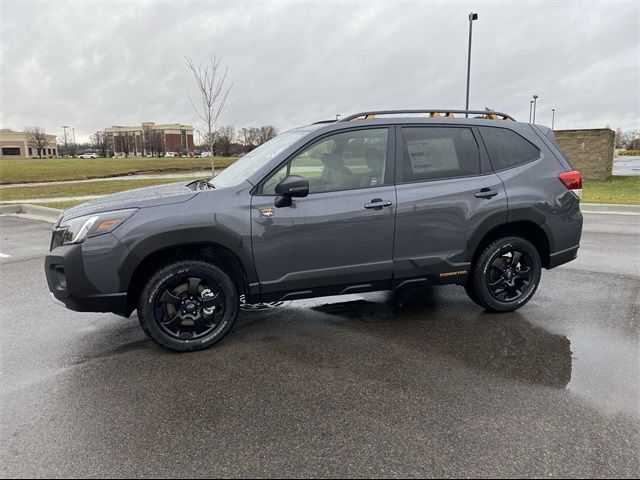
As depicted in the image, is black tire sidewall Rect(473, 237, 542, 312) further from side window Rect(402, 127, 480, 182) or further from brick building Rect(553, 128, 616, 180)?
brick building Rect(553, 128, 616, 180)

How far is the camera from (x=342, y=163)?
13.7 feet

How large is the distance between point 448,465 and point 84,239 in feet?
9.61

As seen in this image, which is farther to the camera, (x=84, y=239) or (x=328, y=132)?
(x=328, y=132)

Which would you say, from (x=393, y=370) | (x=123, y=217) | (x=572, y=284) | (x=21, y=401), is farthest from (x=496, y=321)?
(x=21, y=401)

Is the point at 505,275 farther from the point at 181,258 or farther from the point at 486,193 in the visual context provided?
the point at 181,258

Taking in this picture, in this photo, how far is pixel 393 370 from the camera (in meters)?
3.60

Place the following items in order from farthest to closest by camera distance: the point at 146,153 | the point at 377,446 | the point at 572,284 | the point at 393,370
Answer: the point at 146,153, the point at 572,284, the point at 393,370, the point at 377,446

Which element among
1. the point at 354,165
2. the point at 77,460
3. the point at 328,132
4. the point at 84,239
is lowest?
the point at 77,460

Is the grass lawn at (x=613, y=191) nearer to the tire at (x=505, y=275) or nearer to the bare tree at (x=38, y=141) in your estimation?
the tire at (x=505, y=275)

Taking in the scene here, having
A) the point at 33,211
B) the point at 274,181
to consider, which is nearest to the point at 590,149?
the point at 274,181

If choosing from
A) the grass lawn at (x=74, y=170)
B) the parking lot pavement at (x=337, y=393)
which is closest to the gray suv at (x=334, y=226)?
the parking lot pavement at (x=337, y=393)

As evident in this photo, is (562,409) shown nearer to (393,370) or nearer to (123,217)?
(393,370)

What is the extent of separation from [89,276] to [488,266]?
3451 millimetres

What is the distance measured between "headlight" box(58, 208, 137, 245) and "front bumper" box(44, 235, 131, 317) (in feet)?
0.20
